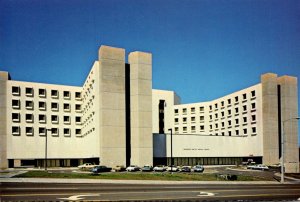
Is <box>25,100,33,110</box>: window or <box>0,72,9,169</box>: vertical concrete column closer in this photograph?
<box>0,72,9,169</box>: vertical concrete column

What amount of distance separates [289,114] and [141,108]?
141 feet

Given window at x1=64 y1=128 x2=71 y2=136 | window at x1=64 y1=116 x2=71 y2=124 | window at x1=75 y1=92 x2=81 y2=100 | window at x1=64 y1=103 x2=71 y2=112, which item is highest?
window at x1=75 y1=92 x2=81 y2=100

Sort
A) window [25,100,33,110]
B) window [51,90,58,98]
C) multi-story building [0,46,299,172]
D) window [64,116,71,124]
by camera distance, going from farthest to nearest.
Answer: window [64,116,71,124]
window [51,90,58,98]
window [25,100,33,110]
multi-story building [0,46,299,172]

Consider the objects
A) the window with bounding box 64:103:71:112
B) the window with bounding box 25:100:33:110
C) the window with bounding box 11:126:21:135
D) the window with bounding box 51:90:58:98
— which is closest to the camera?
the window with bounding box 11:126:21:135

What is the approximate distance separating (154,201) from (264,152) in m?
80.8

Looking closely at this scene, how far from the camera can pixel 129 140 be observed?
7894 centimetres

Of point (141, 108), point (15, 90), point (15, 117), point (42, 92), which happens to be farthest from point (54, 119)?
point (141, 108)

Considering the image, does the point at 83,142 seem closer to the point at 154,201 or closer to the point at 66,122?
the point at 66,122

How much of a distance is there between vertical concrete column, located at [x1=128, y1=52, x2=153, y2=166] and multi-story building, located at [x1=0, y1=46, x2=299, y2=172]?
8.9 inches

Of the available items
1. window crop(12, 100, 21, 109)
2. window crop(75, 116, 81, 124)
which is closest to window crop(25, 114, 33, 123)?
window crop(12, 100, 21, 109)

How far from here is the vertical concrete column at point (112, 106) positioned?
74125 mm

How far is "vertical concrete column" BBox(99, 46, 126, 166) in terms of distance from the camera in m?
74.1

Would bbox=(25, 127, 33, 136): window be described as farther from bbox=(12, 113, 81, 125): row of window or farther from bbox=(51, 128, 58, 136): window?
bbox=(51, 128, 58, 136): window

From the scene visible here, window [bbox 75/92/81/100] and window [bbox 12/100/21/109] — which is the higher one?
window [bbox 75/92/81/100]
